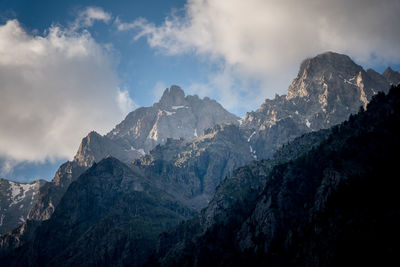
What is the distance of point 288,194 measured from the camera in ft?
611

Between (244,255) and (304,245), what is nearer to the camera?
(304,245)

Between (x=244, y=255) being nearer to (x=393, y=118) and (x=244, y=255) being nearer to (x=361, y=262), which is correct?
(x=361, y=262)

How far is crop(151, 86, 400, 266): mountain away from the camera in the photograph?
105812 millimetres

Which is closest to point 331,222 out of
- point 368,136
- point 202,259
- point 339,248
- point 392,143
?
point 339,248

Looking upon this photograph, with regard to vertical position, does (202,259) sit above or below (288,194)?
below

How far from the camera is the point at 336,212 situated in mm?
126750

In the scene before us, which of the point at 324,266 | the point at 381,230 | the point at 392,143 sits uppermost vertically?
the point at 392,143

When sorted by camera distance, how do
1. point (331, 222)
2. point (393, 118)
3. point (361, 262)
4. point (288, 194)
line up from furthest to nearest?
point (288, 194) → point (393, 118) → point (331, 222) → point (361, 262)

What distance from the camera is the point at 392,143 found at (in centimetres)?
15388

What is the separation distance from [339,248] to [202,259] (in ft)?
319

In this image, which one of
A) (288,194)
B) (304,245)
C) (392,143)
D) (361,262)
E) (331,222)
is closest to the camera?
(361,262)

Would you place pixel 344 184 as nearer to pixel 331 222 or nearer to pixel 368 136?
pixel 331 222

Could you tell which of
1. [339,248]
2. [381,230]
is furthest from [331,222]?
[381,230]

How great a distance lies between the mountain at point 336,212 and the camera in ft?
347
